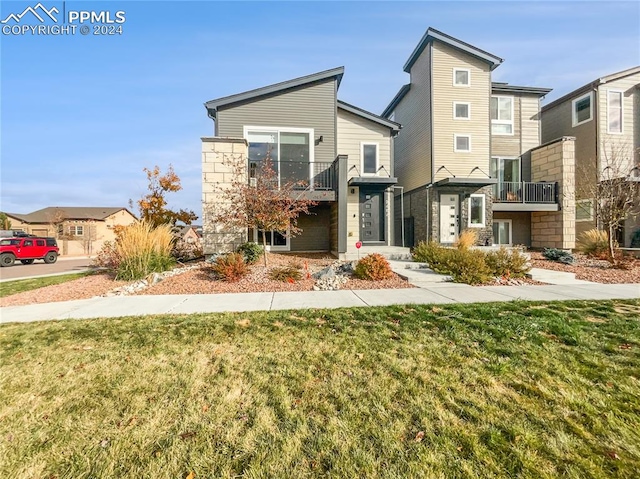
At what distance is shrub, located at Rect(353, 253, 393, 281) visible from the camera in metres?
7.86

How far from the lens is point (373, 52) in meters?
12.1

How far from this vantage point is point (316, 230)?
13242 millimetres

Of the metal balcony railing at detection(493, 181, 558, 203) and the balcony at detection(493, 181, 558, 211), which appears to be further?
the metal balcony railing at detection(493, 181, 558, 203)

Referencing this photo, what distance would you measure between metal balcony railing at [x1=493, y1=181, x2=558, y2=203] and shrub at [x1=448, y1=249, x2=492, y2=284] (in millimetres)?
8058

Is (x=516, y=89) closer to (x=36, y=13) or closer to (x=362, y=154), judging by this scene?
(x=362, y=154)

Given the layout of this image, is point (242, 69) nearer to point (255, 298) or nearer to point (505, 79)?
point (255, 298)

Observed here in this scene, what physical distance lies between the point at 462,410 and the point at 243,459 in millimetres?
1798

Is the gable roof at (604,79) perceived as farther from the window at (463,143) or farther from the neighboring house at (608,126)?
the window at (463,143)

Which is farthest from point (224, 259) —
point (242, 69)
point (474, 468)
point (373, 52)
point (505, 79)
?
point (505, 79)

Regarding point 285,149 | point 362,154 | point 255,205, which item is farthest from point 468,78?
point 255,205

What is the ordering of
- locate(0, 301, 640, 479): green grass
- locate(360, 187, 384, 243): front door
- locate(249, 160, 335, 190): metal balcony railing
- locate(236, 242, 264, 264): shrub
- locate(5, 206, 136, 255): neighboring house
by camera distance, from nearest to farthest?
1. locate(0, 301, 640, 479): green grass
2. locate(236, 242, 264, 264): shrub
3. locate(249, 160, 335, 190): metal balcony railing
4. locate(360, 187, 384, 243): front door
5. locate(5, 206, 136, 255): neighboring house

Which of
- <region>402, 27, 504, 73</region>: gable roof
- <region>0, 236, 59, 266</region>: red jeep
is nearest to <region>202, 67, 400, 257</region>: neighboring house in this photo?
<region>402, 27, 504, 73</region>: gable roof

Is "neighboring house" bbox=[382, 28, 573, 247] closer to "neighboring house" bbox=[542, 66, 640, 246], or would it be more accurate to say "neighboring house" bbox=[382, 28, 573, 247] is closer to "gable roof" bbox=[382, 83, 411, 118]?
"gable roof" bbox=[382, 83, 411, 118]

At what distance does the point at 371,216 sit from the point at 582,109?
1430 cm
